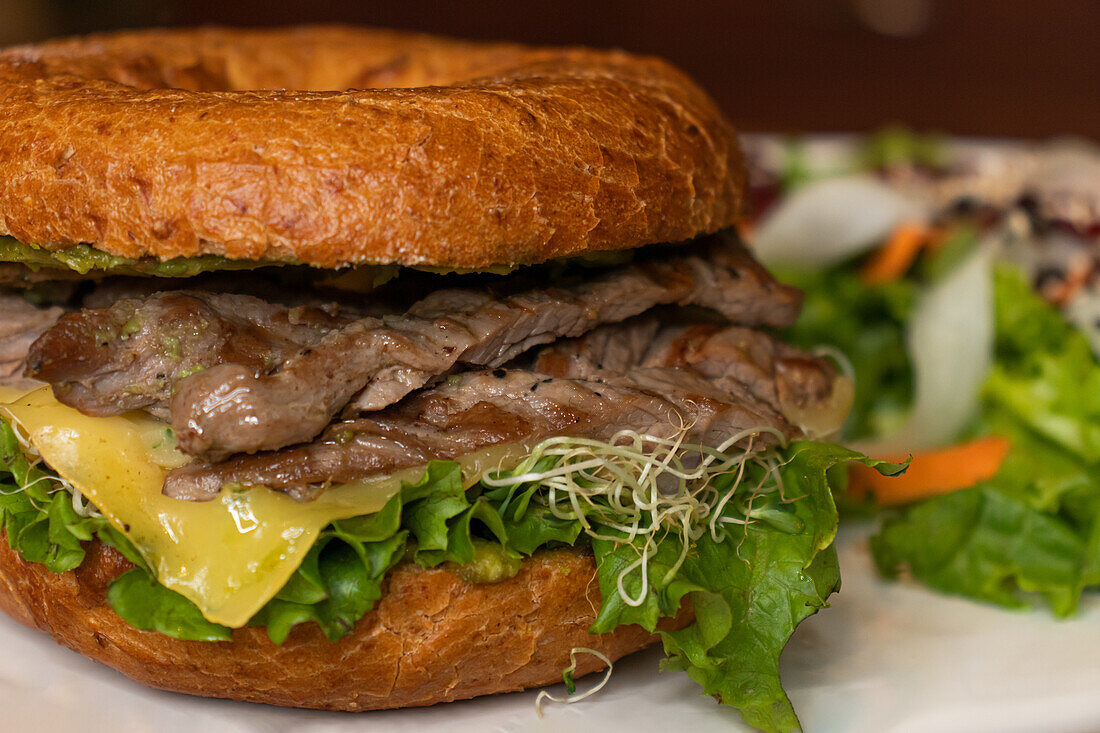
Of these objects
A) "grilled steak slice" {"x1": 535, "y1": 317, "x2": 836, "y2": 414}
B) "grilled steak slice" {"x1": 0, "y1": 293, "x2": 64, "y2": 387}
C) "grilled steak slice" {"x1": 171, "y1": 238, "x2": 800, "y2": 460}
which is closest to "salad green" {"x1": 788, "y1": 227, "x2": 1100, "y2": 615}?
"grilled steak slice" {"x1": 535, "y1": 317, "x2": 836, "y2": 414}

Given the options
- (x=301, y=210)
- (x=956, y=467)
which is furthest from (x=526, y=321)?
(x=956, y=467)

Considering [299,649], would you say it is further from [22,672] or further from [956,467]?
[956,467]

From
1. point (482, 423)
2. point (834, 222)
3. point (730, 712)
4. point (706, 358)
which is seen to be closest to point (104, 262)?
point (482, 423)

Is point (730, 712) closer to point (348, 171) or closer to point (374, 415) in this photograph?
point (374, 415)

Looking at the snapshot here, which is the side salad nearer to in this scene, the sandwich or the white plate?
the white plate

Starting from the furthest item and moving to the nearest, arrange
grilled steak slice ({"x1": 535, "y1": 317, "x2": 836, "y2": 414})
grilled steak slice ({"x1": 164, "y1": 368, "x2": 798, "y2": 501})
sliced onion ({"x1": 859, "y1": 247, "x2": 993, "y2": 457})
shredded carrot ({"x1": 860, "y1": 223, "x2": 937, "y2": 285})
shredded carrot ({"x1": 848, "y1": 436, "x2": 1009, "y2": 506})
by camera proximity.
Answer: shredded carrot ({"x1": 860, "y1": 223, "x2": 937, "y2": 285})
sliced onion ({"x1": 859, "y1": 247, "x2": 993, "y2": 457})
shredded carrot ({"x1": 848, "y1": 436, "x2": 1009, "y2": 506})
grilled steak slice ({"x1": 535, "y1": 317, "x2": 836, "y2": 414})
grilled steak slice ({"x1": 164, "y1": 368, "x2": 798, "y2": 501})

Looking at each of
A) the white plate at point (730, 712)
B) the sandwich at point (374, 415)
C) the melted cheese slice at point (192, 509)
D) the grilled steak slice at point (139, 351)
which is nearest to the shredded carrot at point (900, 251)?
the white plate at point (730, 712)

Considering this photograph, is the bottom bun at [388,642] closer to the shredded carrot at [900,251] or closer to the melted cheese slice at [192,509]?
the melted cheese slice at [192,509]
